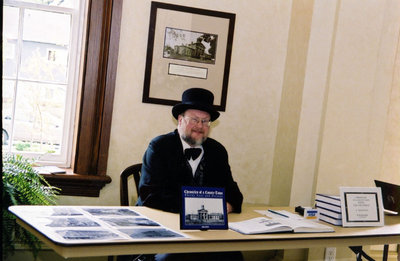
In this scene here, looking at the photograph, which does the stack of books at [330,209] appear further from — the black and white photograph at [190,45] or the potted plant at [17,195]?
the potted plant at [17,195]

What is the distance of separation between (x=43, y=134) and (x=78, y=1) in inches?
38.6

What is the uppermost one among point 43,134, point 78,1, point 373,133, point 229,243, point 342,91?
point 78,1

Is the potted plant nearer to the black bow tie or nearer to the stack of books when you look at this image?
the black bow tie

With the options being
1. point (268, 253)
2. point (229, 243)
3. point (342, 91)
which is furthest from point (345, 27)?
point (229, 243)

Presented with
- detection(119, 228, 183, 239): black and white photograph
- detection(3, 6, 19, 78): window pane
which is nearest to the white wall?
detection(3, 6, 19, 78): window pane

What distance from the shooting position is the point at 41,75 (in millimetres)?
3627

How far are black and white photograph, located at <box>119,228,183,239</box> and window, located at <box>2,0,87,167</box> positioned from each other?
161 cm

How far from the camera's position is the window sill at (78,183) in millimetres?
3516

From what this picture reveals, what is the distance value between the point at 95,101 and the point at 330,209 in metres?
1.76

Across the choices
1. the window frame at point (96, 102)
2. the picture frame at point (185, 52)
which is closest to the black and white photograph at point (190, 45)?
the picture frame at point (185, 52)

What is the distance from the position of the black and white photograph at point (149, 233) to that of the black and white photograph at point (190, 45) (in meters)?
1.73

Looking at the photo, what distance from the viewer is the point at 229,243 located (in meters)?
2.35

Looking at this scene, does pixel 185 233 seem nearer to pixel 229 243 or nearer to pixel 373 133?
pixel 229 243

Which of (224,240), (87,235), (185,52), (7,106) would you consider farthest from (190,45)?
(87,235)
